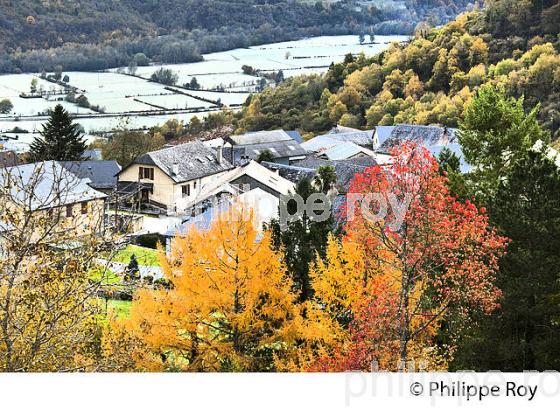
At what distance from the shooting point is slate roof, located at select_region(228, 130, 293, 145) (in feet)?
71.9

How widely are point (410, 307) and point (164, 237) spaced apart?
627 cm

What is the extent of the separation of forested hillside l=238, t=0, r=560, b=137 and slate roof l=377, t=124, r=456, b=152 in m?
1.57

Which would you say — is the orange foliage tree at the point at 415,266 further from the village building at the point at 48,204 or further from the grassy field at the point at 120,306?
the grassy field at the point at 120,306

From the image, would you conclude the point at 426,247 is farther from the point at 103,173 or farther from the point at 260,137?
the point at 260,137

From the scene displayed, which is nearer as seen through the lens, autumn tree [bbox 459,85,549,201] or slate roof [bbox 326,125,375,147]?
autumn tree [bbox 459,85,549,201]

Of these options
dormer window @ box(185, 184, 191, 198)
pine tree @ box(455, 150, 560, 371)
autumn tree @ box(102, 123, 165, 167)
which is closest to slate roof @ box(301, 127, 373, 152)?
autumn tree @ box(102, 123, 165, 167)

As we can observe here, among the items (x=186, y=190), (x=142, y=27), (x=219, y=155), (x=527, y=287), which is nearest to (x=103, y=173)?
(x=219, y=155)

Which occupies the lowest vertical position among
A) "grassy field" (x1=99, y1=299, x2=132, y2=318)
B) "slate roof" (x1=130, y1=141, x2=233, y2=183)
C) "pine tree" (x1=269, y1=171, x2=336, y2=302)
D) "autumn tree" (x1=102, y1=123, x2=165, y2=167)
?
"grassy field" (x1=99, y1=299, x2=132, y2=318)

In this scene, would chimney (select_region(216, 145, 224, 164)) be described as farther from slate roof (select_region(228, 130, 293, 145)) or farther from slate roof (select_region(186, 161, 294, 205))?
slate roof (select_region(228, 130, 293, 145))

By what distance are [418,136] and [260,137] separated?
458 cm

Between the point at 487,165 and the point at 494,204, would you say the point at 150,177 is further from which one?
the point at 494,204
